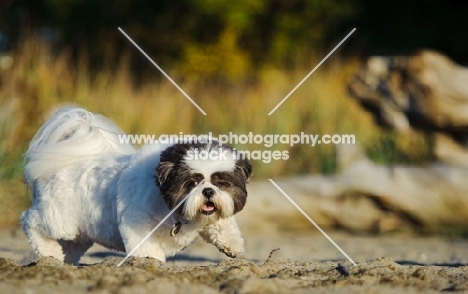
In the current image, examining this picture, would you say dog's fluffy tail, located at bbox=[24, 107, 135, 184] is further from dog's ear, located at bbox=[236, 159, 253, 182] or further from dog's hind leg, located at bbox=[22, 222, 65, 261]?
dog's ear, located at bbox=[236, 159, 253, 182]

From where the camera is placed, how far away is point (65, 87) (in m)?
14.0

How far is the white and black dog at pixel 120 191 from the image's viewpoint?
646cm

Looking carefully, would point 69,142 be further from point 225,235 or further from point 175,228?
point 225,235

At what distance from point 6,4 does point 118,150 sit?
58.6ft

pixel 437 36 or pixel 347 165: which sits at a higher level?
pixel 437 36

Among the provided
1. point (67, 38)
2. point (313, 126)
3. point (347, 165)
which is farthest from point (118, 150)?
point (67, 38)

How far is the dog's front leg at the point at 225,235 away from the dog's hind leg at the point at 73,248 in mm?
1145

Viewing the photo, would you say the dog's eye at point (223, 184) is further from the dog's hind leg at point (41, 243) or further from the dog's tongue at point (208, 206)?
the dog's hind leg at point (41, 243)

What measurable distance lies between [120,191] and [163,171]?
460 mm

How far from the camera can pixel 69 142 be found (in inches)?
282

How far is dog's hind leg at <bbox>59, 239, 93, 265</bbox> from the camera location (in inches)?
293

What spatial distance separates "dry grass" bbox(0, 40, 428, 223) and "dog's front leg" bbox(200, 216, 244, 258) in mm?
5773

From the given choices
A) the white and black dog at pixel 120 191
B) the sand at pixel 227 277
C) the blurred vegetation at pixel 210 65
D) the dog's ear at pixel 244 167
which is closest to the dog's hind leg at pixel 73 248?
the white and black dog at pixel 120 191

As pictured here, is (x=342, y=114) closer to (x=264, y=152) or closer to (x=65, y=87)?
(x=264, y=152)
